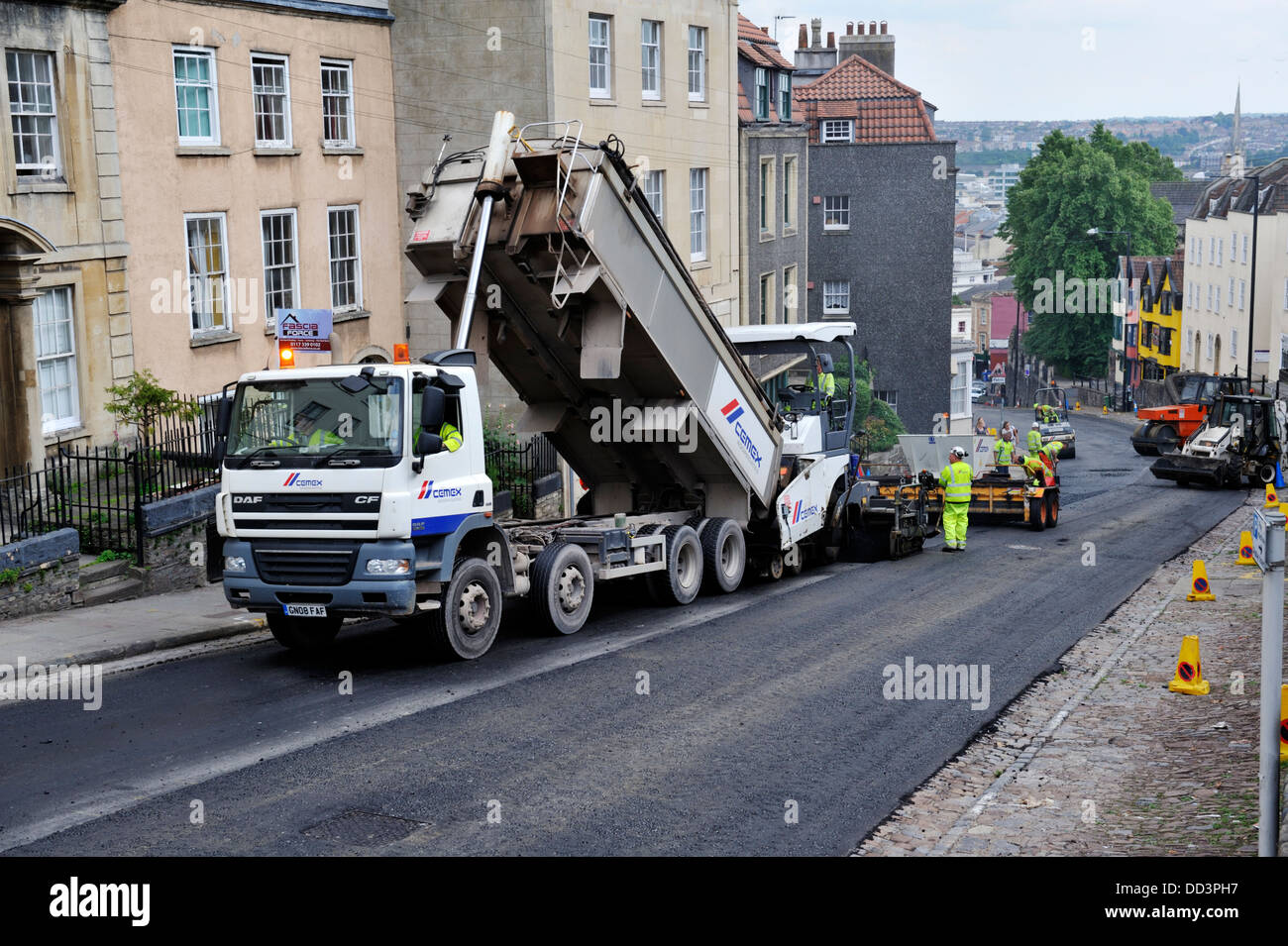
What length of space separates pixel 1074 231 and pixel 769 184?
1782 inches

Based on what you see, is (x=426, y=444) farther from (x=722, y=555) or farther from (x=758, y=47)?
(x=758, y=47)

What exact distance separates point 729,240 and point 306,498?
22.5 meters

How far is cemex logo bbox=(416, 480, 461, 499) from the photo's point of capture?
37.2 feet

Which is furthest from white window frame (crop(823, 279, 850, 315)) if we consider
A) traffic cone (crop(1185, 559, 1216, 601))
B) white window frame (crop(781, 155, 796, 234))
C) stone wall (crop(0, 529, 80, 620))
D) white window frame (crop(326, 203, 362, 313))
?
stone wall (crop(0, 529, 80, 620))

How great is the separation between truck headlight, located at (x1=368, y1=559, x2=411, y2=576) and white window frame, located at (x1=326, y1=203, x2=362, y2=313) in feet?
39.6

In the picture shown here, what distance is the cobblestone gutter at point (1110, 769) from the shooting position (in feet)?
26.6

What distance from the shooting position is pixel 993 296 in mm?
129000

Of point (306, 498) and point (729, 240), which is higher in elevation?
point (729, 240)

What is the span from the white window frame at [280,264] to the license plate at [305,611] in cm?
1026

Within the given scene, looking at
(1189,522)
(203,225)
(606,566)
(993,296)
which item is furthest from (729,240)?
(993,296)

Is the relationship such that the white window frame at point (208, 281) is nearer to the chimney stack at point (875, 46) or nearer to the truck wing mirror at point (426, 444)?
the truck wing mirror at point (426, 444)

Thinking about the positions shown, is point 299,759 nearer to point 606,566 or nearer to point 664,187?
point 606,566

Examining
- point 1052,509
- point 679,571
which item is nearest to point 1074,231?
point 1052,509

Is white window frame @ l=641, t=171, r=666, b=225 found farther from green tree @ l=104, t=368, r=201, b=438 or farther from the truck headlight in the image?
the truck headlight
